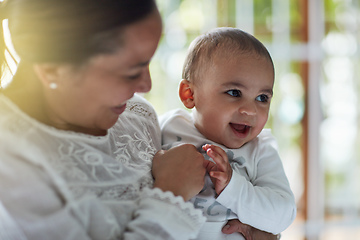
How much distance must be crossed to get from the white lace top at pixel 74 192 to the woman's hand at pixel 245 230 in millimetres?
238

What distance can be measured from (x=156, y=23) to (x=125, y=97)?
0.16 metres

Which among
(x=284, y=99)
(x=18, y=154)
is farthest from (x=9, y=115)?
(x=284, y=99)

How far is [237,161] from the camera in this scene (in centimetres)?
122

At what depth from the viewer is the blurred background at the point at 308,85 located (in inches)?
144

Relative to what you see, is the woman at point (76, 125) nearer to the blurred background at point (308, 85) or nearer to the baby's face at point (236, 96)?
the baby's face at point (236, 96)

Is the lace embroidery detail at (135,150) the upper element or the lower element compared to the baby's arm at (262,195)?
upper

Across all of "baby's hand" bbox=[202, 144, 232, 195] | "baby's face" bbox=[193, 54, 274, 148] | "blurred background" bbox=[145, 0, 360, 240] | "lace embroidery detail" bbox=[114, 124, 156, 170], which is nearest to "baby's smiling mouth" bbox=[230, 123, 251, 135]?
"baby's face" bbox=[193, 54, 274, 148]

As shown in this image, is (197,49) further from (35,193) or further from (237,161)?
(35,193)

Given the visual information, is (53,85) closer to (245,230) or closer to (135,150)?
(135,150)

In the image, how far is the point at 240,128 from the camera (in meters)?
1.24

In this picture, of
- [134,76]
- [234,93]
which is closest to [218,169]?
[234,93]

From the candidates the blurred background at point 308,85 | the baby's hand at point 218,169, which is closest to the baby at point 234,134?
the baby's hand at point 218,169

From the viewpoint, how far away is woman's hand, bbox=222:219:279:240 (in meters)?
1.14

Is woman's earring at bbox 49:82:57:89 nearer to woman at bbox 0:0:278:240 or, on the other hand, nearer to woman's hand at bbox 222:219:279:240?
woman at bbox 0:0:278:240
